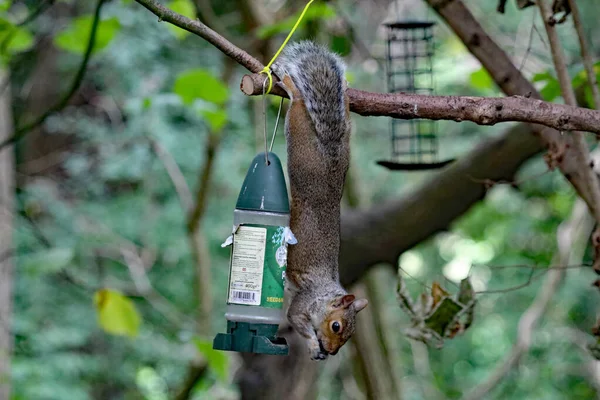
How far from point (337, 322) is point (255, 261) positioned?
1.44ft

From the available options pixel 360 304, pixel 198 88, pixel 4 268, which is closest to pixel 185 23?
pixel 360 304

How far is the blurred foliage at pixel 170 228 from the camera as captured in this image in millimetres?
4840

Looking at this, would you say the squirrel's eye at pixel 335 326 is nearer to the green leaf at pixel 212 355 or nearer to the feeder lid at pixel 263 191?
the feeder lid at pixel 263 191

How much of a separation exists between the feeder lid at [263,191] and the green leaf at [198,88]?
113 cm

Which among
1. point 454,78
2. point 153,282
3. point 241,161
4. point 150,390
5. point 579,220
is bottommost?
point 150,390

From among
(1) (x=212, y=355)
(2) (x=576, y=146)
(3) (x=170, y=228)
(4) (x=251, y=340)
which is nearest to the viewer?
(4) (x=251, y=340)

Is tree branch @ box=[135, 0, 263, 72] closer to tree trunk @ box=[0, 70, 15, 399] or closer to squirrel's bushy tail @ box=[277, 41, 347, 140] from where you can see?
squirrel's bushy tail @ box=[277, 41, 347, 140]

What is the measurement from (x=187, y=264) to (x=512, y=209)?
2.35 m

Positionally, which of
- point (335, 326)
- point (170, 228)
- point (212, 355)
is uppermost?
point (170, 228)

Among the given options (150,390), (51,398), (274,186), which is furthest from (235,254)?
(150,390)

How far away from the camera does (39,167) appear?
20.3 feet

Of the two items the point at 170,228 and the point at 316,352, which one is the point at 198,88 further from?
the point at 170,228

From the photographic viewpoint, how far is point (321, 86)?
1.51m

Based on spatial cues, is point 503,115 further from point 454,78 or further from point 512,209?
point 512,209
